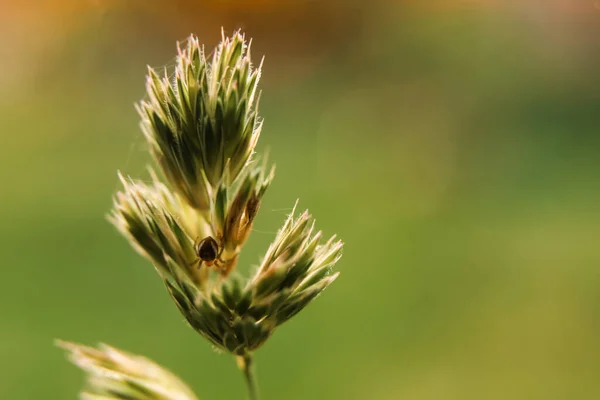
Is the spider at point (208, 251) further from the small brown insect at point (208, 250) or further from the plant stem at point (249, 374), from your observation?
the plant stem at point (249, 374)

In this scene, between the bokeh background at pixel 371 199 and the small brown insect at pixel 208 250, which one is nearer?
the small brown insect at pixel 208 250

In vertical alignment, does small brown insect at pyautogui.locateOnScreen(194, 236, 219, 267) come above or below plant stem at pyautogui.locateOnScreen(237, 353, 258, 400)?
above

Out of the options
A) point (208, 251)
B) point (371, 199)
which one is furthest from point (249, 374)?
point (371, 199)

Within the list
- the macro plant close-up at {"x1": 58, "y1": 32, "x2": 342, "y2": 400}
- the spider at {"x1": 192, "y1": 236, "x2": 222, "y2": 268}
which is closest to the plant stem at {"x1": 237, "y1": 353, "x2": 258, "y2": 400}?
the macro plant close-up at {"x1": 58, "y1": 32, "x2": 342, "y2": 400}

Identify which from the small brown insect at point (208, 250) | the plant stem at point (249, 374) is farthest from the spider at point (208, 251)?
the plant stem at point (249, 374)

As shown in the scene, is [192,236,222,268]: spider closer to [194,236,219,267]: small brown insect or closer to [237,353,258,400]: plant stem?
[194,236,219,267]: small brown insect
